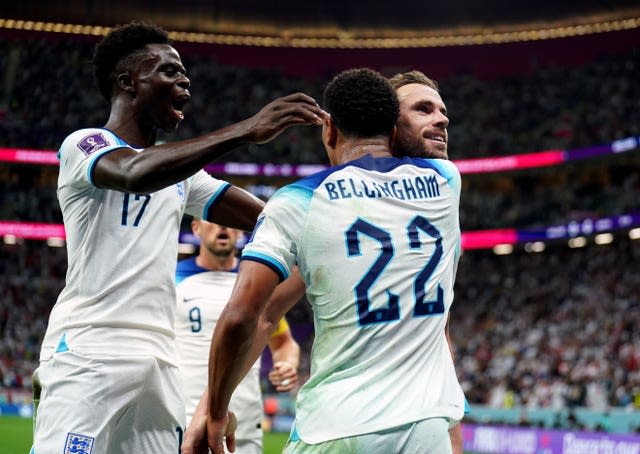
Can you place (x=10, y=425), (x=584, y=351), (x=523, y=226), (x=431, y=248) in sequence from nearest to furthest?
(x=431, y=248) → (x=10, y=425) → (x=584, y=351) → (x=523, y=226)

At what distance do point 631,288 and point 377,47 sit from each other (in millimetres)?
19364

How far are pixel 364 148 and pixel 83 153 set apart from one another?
1.24 metres

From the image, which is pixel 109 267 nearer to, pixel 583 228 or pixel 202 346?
pixel 202 346

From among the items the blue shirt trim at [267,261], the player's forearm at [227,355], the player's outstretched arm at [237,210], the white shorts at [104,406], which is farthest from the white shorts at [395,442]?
the player's outstretched arm at [237,210]

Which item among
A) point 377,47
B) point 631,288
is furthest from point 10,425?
point 377,47

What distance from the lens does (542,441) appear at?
61.3ft

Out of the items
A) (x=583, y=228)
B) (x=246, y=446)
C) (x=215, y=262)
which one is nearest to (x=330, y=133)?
(x=246, y=446)

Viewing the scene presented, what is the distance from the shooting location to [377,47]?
44.8m

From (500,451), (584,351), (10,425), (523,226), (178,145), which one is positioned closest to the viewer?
(178,145)

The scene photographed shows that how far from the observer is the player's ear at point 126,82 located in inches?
168

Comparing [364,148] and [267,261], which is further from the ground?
[364,148]

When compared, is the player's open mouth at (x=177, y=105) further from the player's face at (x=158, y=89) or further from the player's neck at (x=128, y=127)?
the player's neck at (x=128, y=127)

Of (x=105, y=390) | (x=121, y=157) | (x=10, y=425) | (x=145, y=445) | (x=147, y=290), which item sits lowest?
(x=10, y=425)

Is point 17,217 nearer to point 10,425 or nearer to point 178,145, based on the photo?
point 10,425
